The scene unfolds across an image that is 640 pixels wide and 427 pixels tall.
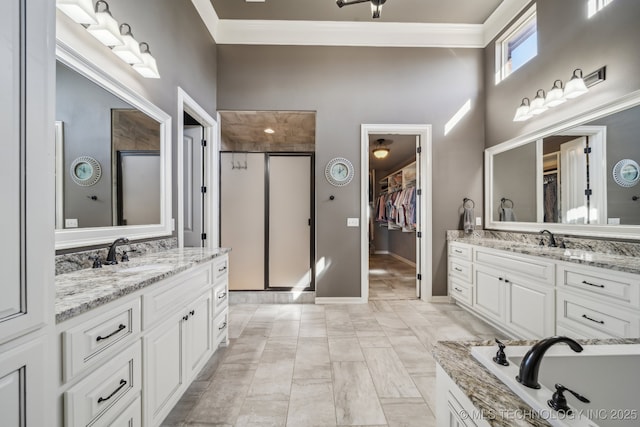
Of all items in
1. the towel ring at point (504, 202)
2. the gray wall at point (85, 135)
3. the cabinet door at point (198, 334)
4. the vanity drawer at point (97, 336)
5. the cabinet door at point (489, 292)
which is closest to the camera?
the vanity drawer at point (97, 336)

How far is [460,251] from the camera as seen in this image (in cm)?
318

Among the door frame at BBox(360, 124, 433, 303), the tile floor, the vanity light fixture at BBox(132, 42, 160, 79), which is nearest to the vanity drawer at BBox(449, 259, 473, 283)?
the door frame at BBox(360, 124, 433, 303)

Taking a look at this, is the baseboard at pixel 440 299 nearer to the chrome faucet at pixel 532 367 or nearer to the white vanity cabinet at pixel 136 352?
the white vanity cabinet at pixel 136 352

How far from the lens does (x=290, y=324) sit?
2.77 metres

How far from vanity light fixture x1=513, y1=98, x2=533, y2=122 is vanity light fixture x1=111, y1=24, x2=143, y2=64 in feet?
11.6

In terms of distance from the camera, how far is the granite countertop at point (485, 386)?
0.54 m

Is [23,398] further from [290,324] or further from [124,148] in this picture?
[290,324]

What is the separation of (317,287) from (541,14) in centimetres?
391

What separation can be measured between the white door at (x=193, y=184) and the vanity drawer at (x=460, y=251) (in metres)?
3.15

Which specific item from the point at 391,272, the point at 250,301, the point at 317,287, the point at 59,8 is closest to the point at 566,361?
the point at 59,8

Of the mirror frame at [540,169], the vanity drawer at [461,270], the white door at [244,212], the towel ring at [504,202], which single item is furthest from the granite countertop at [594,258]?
the white door at [244,212]

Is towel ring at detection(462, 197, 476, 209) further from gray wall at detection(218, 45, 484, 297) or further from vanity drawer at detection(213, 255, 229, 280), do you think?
vanity drawer at detection(213, 255, 229, 280)

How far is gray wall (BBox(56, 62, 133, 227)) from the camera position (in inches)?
53.0

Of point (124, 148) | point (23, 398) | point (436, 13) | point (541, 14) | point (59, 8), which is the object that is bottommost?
point (23, 398)
